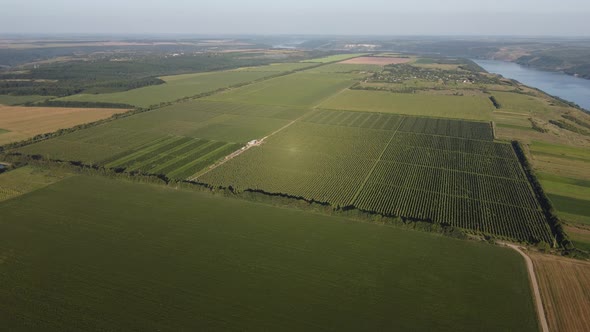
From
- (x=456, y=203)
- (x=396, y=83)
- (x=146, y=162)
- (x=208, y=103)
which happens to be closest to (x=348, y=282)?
(x=456, y=203)

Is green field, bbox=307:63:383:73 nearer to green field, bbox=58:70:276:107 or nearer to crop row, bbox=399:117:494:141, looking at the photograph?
green field, bbox=58:70:276:107

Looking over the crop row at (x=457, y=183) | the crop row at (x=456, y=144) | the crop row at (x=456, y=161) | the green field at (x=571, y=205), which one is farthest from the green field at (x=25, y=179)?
the green field at (x=571, y=205)

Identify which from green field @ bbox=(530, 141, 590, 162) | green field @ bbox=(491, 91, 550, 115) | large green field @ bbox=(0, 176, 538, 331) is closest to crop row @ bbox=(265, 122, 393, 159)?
large green field @ bbox=(0, 176, 538, 331)

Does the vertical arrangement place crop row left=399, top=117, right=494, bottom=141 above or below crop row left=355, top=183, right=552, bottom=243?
above

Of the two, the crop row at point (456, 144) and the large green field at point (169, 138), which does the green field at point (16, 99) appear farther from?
the crop row at point (456, 144)

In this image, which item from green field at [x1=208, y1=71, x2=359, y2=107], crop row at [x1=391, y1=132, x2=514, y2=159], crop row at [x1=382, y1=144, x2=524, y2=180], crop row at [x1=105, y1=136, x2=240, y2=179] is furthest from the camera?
green field at [x1=208, y1=71, x2=359, y2=107]

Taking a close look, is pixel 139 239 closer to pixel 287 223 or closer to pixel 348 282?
pixel 287 223
